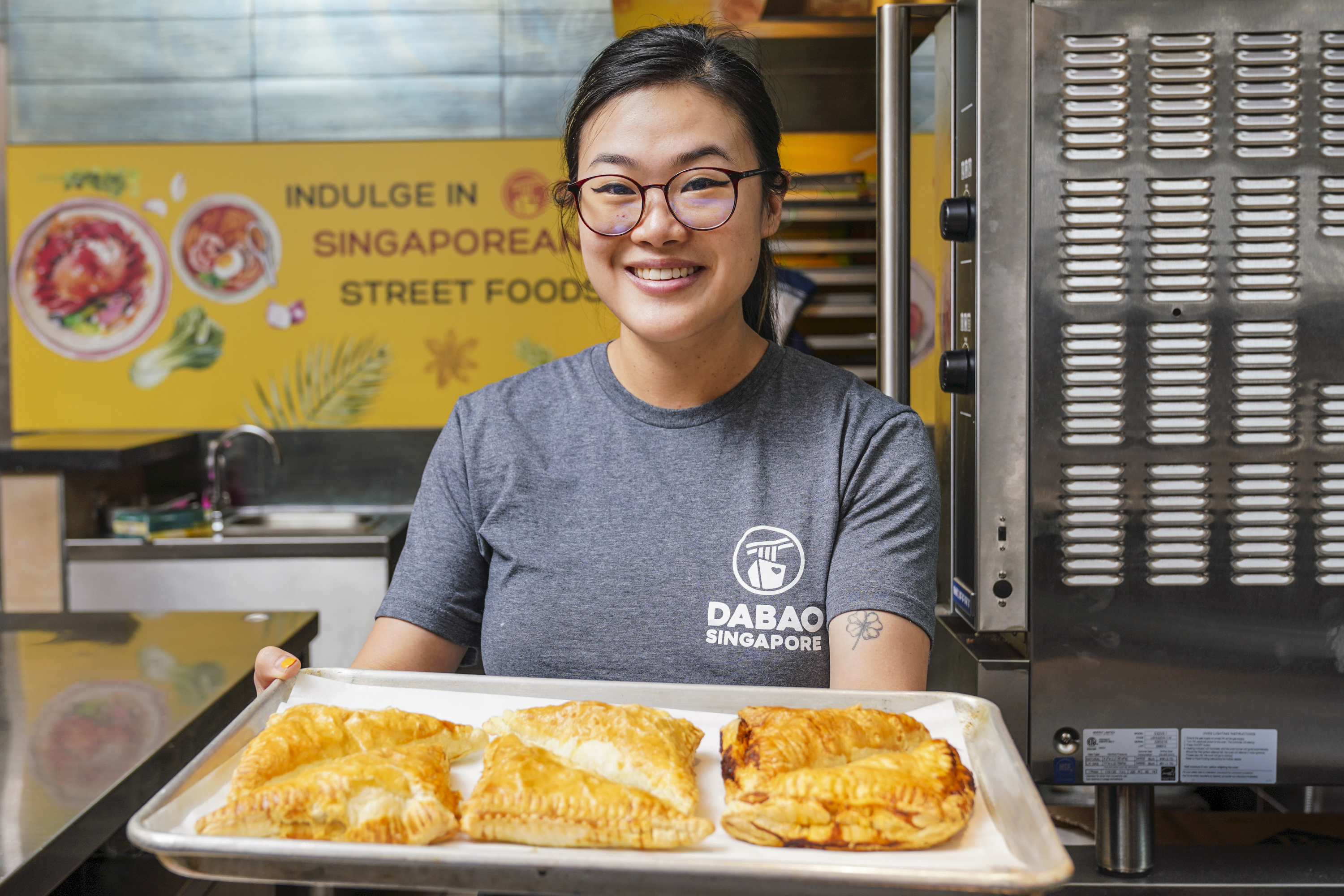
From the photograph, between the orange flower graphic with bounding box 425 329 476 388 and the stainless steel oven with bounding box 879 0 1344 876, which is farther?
the orange flower graphic with bounding box 425 329 476 388

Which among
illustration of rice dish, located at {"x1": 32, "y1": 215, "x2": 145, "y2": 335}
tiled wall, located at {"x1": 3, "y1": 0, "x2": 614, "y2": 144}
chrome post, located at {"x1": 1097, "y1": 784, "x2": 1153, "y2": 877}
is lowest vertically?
Result: chrome post, located at {"x1": 1097, "y1": 784, "x2": 1153, "y2": 877}

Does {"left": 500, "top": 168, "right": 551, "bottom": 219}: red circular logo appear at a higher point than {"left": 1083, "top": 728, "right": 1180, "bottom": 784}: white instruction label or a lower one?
higher

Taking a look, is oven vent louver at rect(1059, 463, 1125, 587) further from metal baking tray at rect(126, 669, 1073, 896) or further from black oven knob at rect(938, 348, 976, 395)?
metal baking tray at rect(126, 669, 1073, 896)

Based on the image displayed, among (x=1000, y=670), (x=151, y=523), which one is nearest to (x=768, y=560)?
(x=1000, y=670)

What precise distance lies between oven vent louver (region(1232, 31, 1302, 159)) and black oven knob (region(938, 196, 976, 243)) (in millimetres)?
370

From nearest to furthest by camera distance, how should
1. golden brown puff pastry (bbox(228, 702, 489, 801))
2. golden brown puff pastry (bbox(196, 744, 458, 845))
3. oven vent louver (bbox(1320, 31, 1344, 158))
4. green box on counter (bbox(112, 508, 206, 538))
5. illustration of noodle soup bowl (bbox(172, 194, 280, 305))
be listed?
golden brown puff pastry (bbox(196, 744, 458, 845))
golden brown puff pastry (bbox(228, 702, 489, 801))
oven vent louver (bbox(1320, 31, 1344, 158))
green box on counter (bbox(112, 508, 206, 538))
illustration of noodle soup bowl (bbox(172, 194, 280, 305))

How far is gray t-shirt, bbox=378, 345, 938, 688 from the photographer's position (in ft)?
4.11

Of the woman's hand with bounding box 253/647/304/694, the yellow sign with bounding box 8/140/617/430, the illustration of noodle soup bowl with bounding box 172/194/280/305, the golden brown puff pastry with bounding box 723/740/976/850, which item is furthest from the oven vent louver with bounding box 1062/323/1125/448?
the illustration of noodle soup bowl with bounding box 172/194/280/305

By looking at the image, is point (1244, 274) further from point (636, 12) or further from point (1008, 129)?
point (636, 12)

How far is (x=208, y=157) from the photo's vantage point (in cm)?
432

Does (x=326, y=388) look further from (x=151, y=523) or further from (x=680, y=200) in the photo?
(x=680, y=200)

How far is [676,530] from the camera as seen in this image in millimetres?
1312

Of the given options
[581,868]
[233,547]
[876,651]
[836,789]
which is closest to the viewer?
[581,868]

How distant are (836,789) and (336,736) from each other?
0.44m
